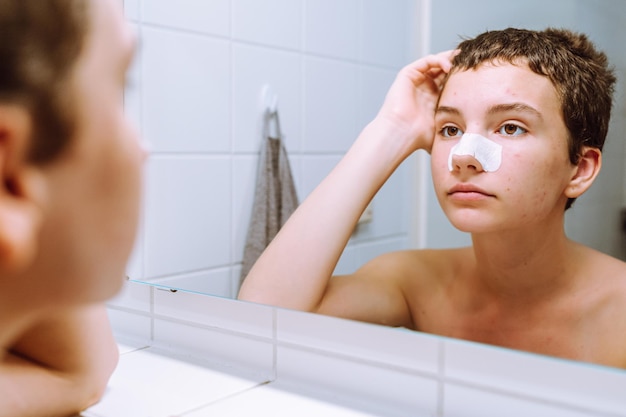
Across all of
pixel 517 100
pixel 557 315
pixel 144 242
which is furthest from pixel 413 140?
pixel 144 242

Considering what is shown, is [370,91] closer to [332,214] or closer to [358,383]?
[332,214]

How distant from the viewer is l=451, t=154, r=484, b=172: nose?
2.22ft

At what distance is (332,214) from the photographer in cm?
86

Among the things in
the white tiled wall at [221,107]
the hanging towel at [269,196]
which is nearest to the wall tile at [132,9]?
the white tiled wall at [221,107]

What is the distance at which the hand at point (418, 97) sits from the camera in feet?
2.44

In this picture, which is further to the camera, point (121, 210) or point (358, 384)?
point (358, 384)

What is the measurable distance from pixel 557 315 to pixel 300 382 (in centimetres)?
34

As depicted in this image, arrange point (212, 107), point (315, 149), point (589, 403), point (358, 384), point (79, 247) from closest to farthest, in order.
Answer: point (79, 247) < point (589, 403) < point (358, 384) < point (315, 149) < point (212, 107)

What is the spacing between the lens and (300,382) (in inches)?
31.1

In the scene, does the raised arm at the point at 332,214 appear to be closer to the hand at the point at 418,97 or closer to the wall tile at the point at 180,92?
the hand at the point at 418,97

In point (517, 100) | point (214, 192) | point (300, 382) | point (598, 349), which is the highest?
point (517, 100)

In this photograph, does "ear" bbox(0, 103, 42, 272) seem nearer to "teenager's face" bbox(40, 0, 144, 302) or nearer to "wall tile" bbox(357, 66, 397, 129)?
"teenager's face" bbox(40, 0, 144, 302)

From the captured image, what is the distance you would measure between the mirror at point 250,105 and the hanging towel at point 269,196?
0.02m

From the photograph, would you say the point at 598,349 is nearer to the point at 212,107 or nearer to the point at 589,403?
the point at 589,403
